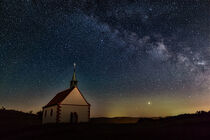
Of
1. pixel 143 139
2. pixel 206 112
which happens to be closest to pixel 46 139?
pixel 143 139

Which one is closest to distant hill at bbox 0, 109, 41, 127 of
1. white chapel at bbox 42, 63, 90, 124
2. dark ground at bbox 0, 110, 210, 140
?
white chapel at bbox 42, 63, 90, 124

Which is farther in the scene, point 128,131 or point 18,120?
point 18,120

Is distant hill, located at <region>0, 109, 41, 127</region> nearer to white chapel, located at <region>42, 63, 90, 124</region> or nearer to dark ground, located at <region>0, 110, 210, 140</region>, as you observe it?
white chapel, located at <region>42, 63, 90, 124</region>

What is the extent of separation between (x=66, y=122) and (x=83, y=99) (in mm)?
4877

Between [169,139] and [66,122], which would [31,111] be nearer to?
[66,122]

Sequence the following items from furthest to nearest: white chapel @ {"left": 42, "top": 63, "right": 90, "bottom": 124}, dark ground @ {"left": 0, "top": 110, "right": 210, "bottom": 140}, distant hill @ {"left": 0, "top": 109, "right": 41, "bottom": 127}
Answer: distant hill @ {"left": 0, "top": 109, "right": 41, "bottom": 127} < white chapel @ {"left": 42, "top": 63, "right": 90, "bottom": 124} < dark ground @ {"left": 0, "top": 110, "right": 210, "bottom": 140}

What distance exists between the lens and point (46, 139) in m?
16.5

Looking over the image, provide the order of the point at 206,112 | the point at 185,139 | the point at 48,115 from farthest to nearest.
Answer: the point at 48,115, the point at 206,112, the point at 185,139

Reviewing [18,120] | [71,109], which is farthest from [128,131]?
[18,120]

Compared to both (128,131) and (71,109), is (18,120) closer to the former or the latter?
(71,109)

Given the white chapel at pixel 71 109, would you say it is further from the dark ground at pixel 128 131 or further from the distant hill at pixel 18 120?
the distant hill at pixel 18 120

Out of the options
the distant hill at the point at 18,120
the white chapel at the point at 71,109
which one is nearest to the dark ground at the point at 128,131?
the white chapel at the point at 71,109

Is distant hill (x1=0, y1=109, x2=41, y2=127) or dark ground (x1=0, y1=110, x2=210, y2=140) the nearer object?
dark ground (x1=0, y1=110, x2=210, y2=140)

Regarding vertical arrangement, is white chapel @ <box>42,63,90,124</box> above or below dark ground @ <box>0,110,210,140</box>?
above
